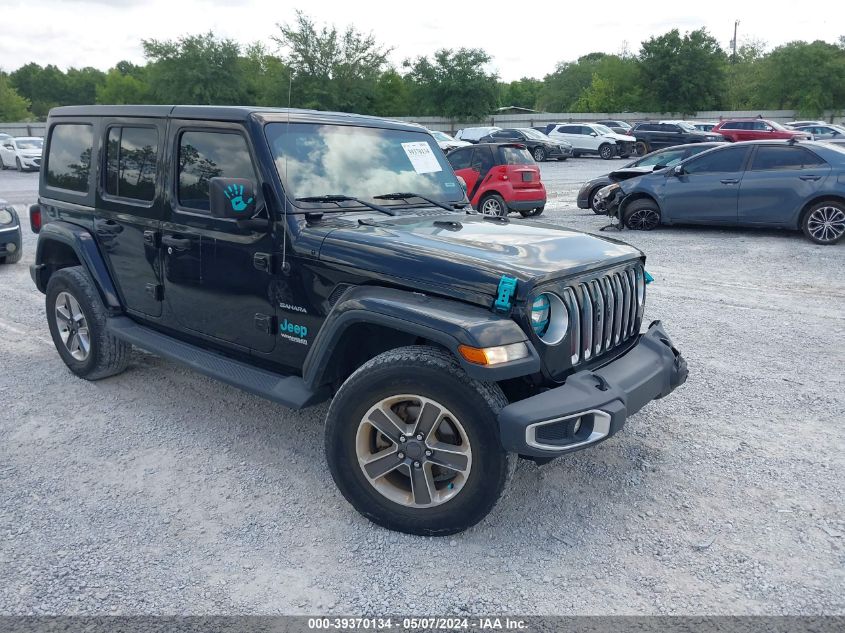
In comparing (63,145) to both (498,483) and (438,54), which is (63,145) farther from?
(438,54)

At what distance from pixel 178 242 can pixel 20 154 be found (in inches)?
1097

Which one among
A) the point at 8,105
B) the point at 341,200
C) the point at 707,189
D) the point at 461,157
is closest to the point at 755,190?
the point at 707,189

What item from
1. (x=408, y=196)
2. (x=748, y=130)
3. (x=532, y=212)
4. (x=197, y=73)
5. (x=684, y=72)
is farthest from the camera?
(x=684, y=72)

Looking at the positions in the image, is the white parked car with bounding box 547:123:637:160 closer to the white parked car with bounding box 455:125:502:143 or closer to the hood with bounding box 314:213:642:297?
the white parked car with bounding box 455:125:502:143

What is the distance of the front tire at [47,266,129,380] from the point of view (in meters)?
4.98

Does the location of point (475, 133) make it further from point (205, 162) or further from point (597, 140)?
point (205, 162)

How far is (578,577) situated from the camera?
300cm

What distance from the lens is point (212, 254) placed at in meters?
4.08

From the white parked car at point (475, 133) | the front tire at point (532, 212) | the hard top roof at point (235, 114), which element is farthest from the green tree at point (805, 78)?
the hard top roof at point (235, 114)

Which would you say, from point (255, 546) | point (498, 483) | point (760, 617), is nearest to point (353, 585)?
point (255, 546)

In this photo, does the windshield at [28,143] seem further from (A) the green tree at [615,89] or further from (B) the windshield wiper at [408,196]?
(A) the green tree at [615,89]

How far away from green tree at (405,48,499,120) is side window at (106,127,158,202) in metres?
50.1

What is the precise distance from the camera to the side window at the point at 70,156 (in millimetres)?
5070

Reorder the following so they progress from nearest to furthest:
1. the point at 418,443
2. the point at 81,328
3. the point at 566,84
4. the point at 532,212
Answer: the point at 418,443 < the point at 81,328 < the point at 532,212 < the point at 566,84
